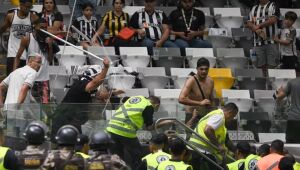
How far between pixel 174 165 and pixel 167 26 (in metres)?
7.76

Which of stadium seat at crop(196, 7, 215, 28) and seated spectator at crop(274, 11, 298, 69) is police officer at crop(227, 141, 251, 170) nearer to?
seated spectator at crop(274, 11, 298, 69)

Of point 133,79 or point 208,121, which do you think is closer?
point 208,121

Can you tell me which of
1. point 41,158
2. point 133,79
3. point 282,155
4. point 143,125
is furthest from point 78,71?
point 41,158

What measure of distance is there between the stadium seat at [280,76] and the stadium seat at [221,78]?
92 cm

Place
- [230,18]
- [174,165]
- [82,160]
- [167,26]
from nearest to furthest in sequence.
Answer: [82,160] → [174,165] → [167,26] → [230,18]

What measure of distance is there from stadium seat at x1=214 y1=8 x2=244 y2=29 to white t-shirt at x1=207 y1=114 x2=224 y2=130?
273 inches

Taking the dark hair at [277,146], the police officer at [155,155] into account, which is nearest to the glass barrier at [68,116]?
the police officer at [155,155]

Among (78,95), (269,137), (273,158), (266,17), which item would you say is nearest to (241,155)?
(273,158)

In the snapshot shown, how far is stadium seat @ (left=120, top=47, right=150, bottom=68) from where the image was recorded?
25.9m

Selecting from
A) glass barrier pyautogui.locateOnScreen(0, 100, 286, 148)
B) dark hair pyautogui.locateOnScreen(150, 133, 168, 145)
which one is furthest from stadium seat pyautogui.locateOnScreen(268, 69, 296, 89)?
dark hair pyautogui.locateOnScreen(150, 133, 168, 145)

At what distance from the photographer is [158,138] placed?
20.9 metres

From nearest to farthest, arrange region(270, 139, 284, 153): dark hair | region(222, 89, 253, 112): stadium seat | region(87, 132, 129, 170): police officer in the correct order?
region(87, 132, 129, 170): police officer
region(270, 139, 284, 153): dark hair
region(222, 89, 253, 112): stadium seat

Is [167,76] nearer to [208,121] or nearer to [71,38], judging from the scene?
[71,38]

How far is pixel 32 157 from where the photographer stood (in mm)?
17781
